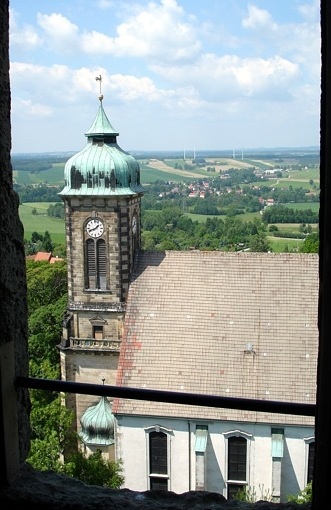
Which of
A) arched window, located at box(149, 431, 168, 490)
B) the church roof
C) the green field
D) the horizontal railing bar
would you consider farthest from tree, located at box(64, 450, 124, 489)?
the green field

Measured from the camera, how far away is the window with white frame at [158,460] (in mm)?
15344

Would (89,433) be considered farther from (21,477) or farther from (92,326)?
(21,477)

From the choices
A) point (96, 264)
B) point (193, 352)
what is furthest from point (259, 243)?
point (193, 352)

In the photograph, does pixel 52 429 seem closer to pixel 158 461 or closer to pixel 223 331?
pixel 158 461

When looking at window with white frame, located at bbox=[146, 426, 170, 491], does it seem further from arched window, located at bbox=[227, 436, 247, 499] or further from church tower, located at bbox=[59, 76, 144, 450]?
church tower, located at bbox=[59, 76, 144, 450]

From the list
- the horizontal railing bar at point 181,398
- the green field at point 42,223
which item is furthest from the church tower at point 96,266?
the green field at point 42,223

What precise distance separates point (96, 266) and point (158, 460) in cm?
585

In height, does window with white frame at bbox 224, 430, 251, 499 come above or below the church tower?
below

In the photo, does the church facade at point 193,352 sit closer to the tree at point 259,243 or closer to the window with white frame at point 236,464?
the window with white frame at point 236,464

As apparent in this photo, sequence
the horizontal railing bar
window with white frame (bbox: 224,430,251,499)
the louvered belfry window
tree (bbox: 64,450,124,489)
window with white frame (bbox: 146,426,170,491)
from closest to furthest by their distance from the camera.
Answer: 1. the horizontal railing bar
2. tree (bbox: 64,450,124,489)
3. window with white frame (bbox: 224,430,251,499)
4. window with white frame (bbox: 146,426,170,491)
5. the louvered belfry window

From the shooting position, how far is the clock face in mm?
18328

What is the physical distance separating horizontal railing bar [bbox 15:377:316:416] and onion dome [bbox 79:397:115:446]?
15209mm

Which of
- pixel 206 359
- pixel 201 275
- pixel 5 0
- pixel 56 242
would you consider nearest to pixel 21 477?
pixel 5 0

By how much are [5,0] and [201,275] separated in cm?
1466
